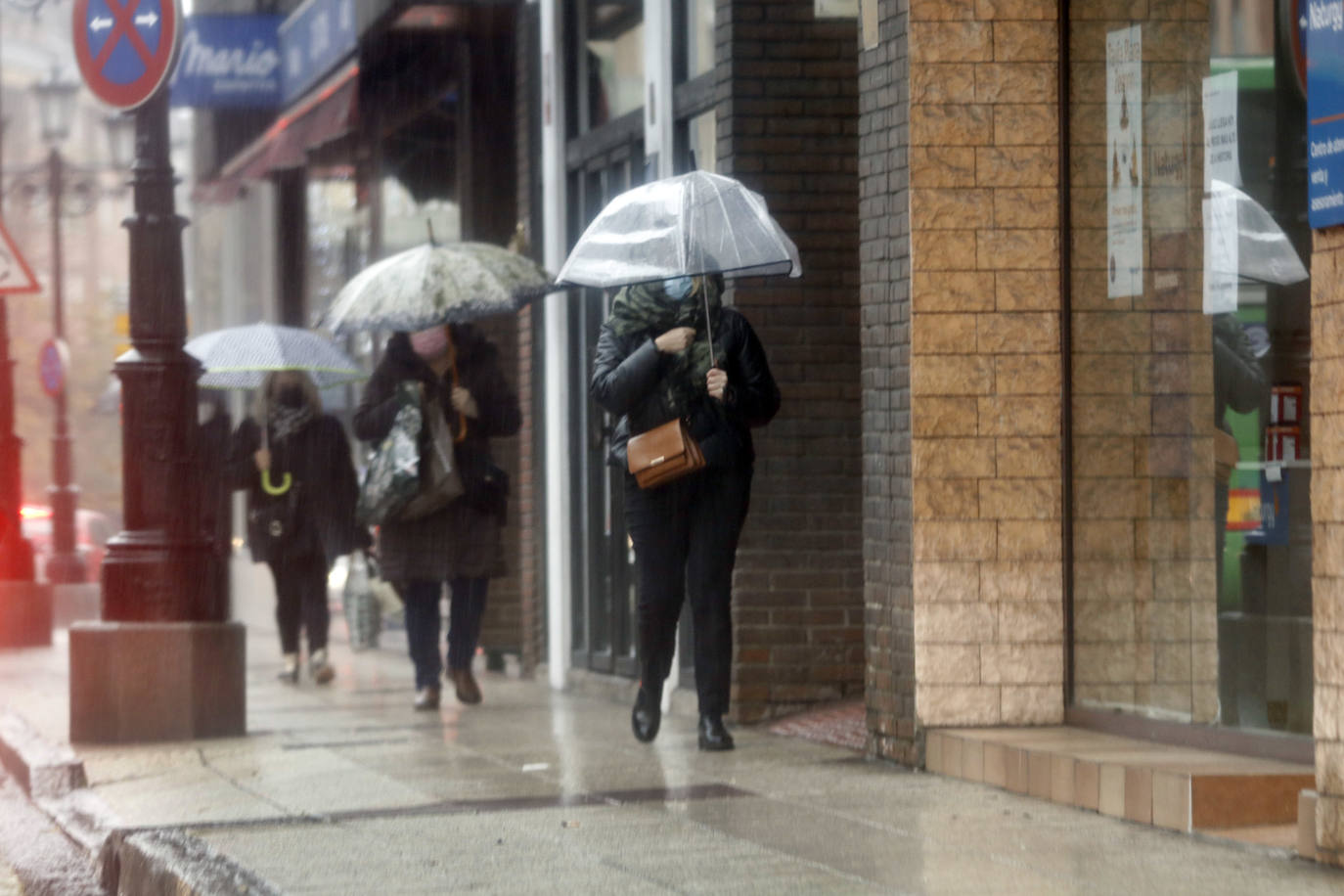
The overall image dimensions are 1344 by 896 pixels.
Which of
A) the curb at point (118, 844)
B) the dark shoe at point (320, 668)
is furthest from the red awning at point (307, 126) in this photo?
the curb at point (118, 844)

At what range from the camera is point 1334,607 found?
17.5 feet

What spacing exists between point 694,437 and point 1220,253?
2118 mm

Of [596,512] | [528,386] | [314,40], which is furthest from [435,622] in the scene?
[314,40]

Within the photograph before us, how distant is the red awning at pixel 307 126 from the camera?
15.8m

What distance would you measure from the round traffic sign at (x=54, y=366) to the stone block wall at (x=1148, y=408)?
17338 millimetres

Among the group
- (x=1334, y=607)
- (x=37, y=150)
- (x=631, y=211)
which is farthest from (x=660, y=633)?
(x=37, y=150)

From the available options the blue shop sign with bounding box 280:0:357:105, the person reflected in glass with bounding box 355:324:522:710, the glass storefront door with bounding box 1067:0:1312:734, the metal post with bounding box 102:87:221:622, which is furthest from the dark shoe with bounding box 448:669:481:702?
the blue shop sign with bounding box 280:0:357:105

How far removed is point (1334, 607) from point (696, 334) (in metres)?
3.20

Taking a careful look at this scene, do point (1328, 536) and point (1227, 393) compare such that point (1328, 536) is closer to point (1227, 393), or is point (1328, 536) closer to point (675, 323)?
point (1227, 393)

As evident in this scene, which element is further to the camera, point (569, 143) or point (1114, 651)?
point (569, 143)

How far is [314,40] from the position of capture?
52.8 feet

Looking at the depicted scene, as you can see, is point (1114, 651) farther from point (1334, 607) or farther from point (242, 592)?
point (242, 592)

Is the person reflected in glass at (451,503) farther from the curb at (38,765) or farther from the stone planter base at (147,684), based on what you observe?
the curb at (38,765)

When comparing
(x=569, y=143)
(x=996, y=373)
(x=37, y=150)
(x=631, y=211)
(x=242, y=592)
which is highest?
(x=37, y=150)
